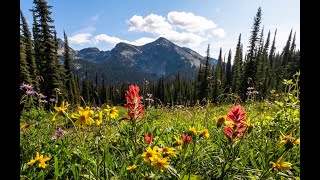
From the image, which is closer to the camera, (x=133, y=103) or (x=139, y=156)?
(x=133, y=103)

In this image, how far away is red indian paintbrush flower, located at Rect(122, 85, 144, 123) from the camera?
231 centimetres

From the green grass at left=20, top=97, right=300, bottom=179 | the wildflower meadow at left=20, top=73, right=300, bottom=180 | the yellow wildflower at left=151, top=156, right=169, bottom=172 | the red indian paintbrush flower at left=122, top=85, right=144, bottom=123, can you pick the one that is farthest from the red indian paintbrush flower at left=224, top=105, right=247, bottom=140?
the red indian paintbrush flower at left=122, top=85, right=144, bottom=123

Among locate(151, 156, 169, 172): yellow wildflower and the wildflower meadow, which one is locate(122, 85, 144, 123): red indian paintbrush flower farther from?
locate(151, 156, 169, 172): yellow wildflower

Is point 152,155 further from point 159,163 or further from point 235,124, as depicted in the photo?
point 235,124

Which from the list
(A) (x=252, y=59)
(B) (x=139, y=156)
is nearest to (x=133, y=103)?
(B) (x=139, y=156)

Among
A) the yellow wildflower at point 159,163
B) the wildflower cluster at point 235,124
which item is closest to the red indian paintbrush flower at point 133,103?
the yellow wildflower at point 159,163

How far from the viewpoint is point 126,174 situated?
2.45 metres

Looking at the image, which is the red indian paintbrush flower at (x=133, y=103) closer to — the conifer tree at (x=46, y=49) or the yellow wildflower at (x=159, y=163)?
the yellow wildflower at (x=159, y=163)

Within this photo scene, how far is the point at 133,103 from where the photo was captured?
7.64ft

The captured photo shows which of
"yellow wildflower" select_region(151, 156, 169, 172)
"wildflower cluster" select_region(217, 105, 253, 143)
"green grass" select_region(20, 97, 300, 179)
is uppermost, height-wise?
"wildflower cluster" select_region(217, 105, 253, 143)

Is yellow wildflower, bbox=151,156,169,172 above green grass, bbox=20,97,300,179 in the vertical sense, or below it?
above
